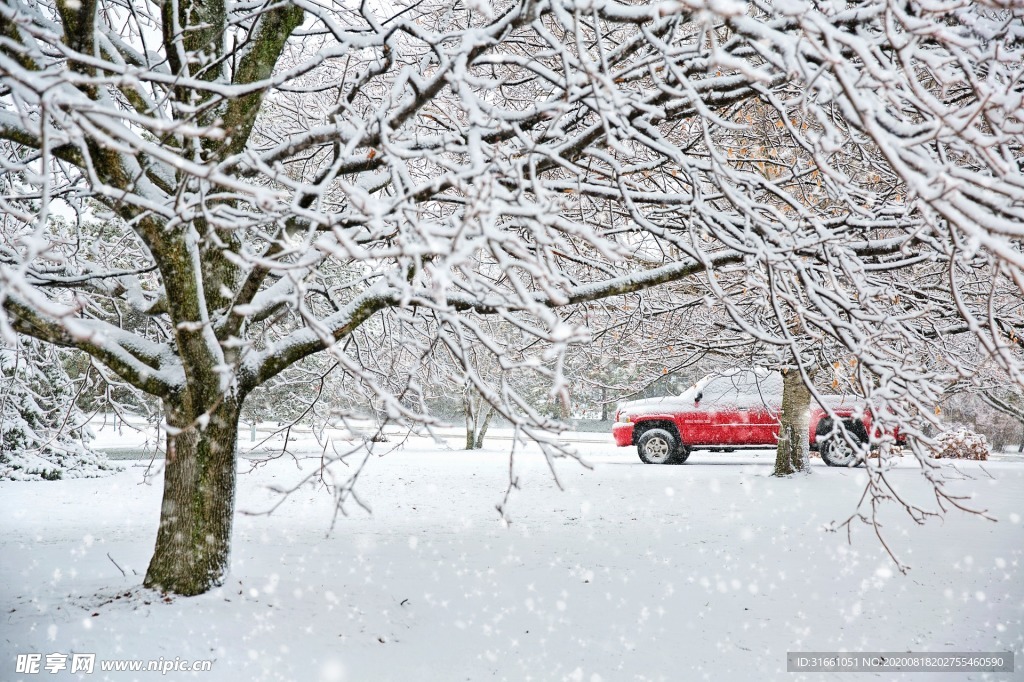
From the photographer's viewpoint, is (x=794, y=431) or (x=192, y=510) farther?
(x=794, y=431)

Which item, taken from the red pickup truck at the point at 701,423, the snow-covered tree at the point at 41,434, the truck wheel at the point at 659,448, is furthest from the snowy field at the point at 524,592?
the truck wheel at the point at 659,448

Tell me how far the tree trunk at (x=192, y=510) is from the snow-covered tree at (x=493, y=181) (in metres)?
0.02

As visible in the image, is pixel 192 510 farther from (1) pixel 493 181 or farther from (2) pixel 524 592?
(1) pixel 493 181

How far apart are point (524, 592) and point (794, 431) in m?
8.04

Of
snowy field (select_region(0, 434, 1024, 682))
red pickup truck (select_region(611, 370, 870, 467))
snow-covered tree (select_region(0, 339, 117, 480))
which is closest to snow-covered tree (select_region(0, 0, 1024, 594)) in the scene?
snowy field (select_region(0, 434, 1024, 682))

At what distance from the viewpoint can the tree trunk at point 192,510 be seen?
4.59 m

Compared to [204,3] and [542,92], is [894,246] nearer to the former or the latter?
[542,92]

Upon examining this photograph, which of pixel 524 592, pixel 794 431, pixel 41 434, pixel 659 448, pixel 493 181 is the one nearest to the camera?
pixel 493 181

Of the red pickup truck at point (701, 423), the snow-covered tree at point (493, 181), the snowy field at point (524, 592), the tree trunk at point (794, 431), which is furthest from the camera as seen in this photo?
the red pickup truck at point (701, 423)

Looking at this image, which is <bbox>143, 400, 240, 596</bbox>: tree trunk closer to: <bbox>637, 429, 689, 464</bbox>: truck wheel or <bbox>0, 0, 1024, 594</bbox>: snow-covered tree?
<bbox>0, 0, 1024, 594</bbox>: snow-covered tree

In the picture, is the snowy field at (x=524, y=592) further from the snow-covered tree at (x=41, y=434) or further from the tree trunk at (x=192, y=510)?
the snow-covered tree at (x=41, y=434)

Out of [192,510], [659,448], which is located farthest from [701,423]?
[192,510]

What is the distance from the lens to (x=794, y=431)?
37.2 ft

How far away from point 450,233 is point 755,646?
379 cm
